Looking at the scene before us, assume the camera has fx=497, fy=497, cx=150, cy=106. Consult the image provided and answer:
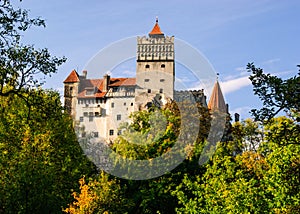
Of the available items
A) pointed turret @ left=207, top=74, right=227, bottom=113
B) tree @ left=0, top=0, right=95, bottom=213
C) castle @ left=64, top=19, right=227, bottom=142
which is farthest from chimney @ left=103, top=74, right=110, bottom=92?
tree @ left=0, top=0, right=95, bottom=213

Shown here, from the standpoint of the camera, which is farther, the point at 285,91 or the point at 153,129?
the point at 153,129

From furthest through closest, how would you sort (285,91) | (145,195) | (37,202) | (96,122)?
(96,122)
(145,195)
(37,202)
(285,91)

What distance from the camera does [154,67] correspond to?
7825 centimetres

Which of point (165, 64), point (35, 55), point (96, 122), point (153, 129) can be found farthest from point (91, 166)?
point (165, 64)

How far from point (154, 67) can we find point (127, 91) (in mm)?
6638

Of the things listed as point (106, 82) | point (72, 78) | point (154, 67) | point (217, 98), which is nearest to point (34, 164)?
point (106, 82)

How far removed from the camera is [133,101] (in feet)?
242

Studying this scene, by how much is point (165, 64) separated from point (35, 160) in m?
55.0

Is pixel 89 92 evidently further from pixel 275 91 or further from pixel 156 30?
pixel 275 91

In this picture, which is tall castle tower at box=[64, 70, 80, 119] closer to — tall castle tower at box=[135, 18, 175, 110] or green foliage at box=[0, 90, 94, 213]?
tall castle tower at box=[135, 18, 175, 110]

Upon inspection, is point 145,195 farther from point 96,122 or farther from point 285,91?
point 96,122

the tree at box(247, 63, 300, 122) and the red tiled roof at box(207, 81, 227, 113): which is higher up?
the red tiled roof at box(207, 81, 227, 113)

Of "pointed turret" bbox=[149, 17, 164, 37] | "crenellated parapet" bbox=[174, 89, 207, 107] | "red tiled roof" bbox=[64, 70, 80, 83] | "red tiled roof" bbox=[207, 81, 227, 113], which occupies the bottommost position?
"crenellated parapet" bbox=[174, 89, 207, 107]

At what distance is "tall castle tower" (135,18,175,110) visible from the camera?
72.9 meters
